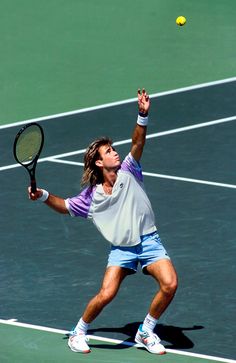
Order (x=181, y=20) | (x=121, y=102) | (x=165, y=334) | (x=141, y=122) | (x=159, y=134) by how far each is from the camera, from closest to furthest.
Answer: (x=141, y=122) → (x=165, y=334) → (x=159, y=134) → (x=121, y=102) → (x=181, y=20)

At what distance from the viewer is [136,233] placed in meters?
13.4

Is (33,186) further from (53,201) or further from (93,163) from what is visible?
(93,163)

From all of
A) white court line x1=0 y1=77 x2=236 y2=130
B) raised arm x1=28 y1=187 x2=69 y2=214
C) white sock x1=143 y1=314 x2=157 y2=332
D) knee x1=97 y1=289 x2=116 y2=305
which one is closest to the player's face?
raised arm x1=28 y1=187 x2=69 y2=214

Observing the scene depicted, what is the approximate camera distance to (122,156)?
741 inches

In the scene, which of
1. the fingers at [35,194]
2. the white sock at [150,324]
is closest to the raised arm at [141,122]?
the fingers at [35,194]

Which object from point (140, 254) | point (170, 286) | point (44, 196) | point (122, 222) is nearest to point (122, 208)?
point (122, 222)

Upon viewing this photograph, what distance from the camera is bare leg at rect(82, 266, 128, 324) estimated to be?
13.2 meters

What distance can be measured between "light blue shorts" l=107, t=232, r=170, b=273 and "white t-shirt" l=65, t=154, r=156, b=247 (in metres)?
0.07

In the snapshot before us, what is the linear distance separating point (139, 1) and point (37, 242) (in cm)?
955

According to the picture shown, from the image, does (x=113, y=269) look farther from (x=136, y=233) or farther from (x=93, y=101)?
(x=93, y=101)

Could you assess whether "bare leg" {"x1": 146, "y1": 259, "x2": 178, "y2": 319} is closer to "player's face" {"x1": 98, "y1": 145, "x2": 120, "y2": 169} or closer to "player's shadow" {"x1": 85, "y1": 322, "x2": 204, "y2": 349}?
"player's shadow" {"x1": 85, "y1": 322, "x2": 204, "y2": 349}

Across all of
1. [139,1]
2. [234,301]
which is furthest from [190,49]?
[234,301]

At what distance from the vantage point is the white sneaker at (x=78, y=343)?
13.4m

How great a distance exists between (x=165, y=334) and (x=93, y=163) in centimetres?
182
